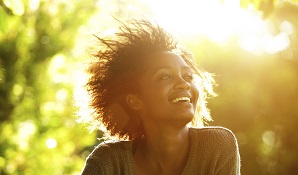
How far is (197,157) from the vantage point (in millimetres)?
3225

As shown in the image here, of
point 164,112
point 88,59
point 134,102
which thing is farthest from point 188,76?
point 88,59

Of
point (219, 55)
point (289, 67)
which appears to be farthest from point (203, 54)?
point (289, 67)

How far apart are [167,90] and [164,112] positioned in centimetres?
12

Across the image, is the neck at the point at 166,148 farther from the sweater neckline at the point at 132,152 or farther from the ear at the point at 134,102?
the ear at the point at 134,102

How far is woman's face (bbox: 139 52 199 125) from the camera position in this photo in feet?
9.75

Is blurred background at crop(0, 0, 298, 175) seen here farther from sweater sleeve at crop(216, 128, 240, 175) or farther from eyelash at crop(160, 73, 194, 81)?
sweater sleeve at crop(216, 128, 240, 175)

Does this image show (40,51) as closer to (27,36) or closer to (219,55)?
(27,36)

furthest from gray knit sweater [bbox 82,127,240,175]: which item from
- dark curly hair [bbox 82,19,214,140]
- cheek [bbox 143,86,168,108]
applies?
cheek [bbox 143,86,168,108]

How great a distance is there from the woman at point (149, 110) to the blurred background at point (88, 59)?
179 mm

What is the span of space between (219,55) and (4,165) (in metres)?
6.88

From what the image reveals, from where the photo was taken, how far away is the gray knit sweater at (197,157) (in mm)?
3217

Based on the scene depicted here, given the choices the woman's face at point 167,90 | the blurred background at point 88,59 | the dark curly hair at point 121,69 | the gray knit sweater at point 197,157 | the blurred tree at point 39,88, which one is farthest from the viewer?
the blurred tree at point 39,88

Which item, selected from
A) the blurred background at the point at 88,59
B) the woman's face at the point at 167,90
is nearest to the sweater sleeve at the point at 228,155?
the woman's face at the point at 167,90

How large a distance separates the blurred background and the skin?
1.26 feet
